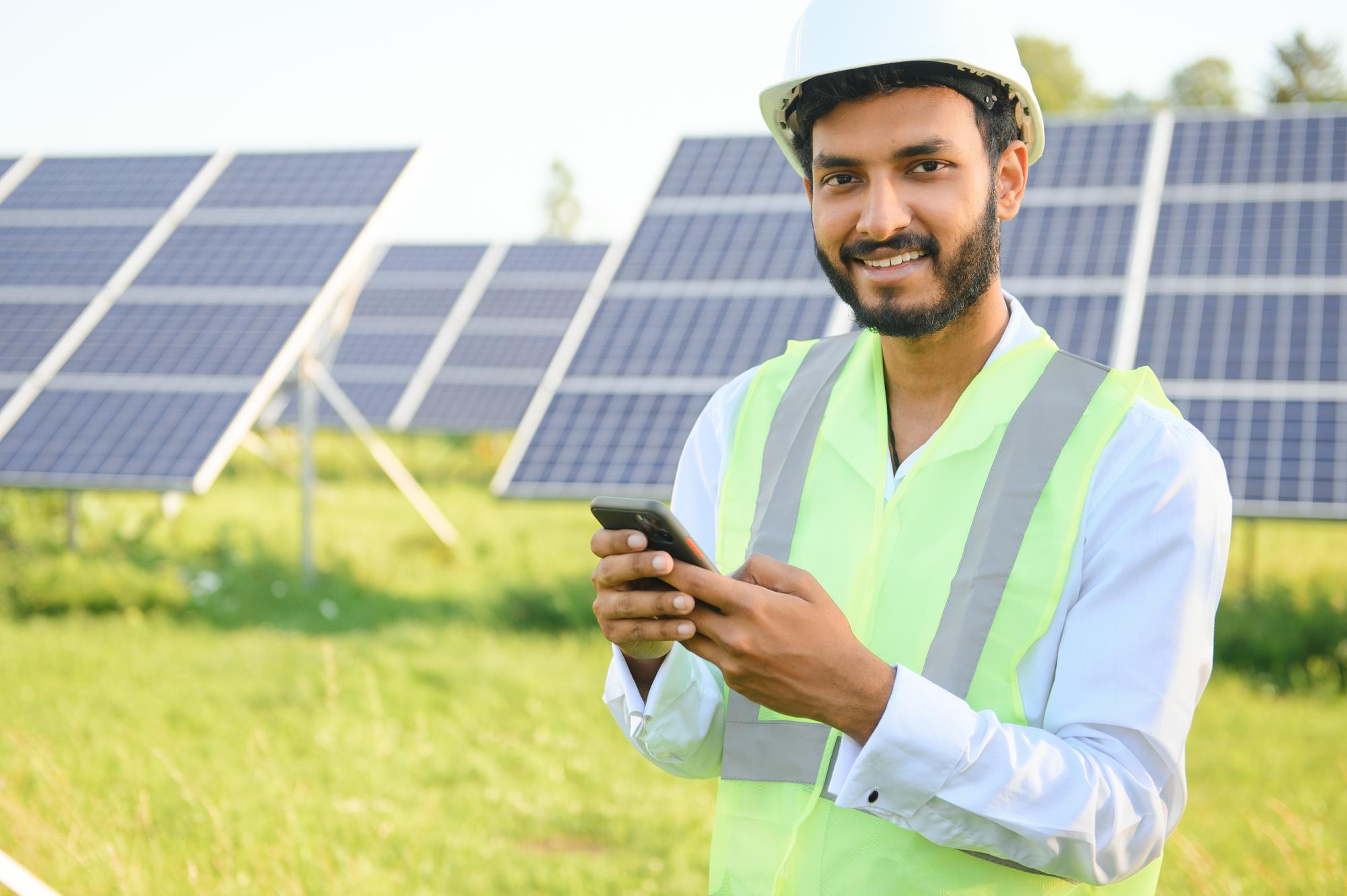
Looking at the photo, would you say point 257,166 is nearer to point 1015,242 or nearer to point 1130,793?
point 1015,242

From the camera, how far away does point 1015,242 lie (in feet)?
30.0

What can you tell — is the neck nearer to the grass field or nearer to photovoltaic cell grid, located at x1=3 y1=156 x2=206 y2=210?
the grass field

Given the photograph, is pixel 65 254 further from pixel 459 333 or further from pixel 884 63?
pixel 884 63

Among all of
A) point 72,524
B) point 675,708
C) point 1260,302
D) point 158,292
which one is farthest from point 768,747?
point 158,292

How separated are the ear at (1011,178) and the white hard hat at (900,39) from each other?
71 millimetres

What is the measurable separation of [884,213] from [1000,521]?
450mm

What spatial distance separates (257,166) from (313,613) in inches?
199

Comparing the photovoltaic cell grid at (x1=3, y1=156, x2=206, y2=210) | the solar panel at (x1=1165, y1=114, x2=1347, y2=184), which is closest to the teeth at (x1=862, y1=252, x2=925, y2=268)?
the solar panel at (x1=1165, y1=114, x2=1347, y2=184)

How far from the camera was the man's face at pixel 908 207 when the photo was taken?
1764 millimetres

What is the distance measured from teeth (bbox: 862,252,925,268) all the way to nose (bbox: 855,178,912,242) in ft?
0.11

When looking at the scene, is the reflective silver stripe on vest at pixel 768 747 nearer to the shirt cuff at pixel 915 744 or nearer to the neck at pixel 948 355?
the shirt cuff at pixel 915 744

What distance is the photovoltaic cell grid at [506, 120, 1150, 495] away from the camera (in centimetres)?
788

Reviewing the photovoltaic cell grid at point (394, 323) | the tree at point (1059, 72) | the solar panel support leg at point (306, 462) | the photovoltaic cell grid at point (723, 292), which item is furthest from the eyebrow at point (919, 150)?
the tree at point (1059, 72)

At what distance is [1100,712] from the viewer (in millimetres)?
1560
